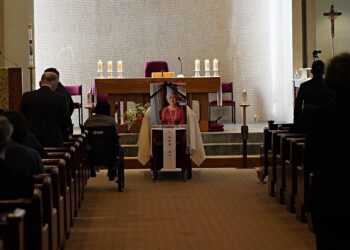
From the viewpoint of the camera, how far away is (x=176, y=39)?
16.8m

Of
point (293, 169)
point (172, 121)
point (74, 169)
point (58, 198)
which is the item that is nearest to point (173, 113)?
point (172, 121)

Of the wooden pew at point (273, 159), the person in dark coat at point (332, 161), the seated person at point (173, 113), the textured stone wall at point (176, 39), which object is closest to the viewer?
the person in dark coat at point (332, 161)

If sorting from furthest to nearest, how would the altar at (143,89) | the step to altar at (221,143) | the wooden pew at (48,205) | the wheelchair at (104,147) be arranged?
1. the altar at (143,89)
2. the step to altar at (221,143)
3. the wheelchair at (104,147)
4. the wooden pew at (48,205)

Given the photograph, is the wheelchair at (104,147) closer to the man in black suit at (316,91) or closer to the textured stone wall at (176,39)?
the man in black suit at (316,91)

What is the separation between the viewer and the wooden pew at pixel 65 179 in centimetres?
608

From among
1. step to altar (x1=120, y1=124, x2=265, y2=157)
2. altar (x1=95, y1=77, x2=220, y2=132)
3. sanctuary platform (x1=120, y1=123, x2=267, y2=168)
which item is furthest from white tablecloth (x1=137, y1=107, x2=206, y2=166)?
altar (x1=95, y1=77, x2=220, y2=132)

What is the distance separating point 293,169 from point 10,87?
4074 millimetres

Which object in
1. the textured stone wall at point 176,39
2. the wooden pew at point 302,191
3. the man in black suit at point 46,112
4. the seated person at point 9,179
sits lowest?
the wooden pew at point 302,191

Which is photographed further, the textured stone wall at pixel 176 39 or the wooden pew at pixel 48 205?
the textured stone wall at pixel 176 39

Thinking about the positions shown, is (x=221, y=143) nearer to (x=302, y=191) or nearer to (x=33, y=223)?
(x=302, y=191)

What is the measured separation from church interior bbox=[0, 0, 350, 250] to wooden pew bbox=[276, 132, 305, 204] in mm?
16

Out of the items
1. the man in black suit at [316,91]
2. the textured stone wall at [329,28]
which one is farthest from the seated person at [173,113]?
the textured stone wall at [329,28]

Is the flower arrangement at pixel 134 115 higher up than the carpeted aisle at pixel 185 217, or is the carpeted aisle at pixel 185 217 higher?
the flower arrangement at pixel 134 115

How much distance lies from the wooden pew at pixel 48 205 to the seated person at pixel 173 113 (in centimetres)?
530
